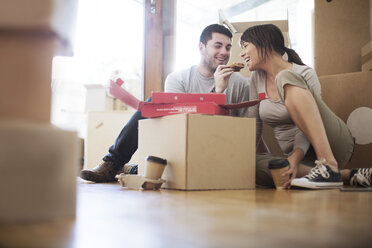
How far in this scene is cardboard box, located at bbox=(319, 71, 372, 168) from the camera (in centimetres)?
183

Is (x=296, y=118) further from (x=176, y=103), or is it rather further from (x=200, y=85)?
(x=200, y=85)

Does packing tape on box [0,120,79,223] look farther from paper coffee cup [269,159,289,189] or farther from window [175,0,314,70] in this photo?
window [175,0,314,70]

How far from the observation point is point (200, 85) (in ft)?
6.27

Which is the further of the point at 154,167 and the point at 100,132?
the point at 100,132

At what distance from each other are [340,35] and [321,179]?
47.2 inches

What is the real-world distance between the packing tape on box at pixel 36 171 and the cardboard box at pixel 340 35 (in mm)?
1937

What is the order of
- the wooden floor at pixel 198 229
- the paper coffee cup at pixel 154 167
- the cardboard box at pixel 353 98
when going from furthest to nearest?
1. the cardboard box at pixel 353 98
2. the paper coffee cup at pixel 154 167
3. the wooden floor at pixel 198 229

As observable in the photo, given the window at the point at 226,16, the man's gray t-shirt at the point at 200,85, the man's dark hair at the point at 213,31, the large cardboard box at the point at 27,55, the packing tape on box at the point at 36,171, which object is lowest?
the packing tape on box at the point at 36,171

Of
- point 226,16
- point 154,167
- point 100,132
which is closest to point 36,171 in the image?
point 154,167

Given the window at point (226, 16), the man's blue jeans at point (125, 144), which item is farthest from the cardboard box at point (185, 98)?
the window at point (226, 16)

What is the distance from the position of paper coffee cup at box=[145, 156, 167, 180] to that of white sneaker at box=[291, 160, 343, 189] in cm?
46

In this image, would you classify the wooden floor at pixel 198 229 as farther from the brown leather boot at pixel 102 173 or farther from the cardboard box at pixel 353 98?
the cardboard box at pixel 353 98

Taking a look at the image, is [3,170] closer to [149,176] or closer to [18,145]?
[18,145]

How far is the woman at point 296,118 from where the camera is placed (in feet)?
4.39
